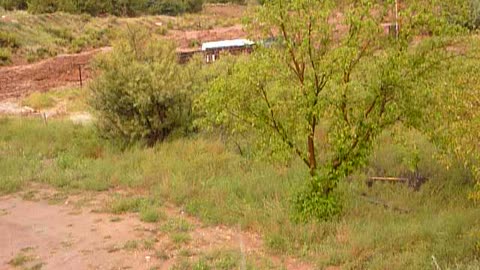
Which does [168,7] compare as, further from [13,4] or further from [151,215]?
[151,215]

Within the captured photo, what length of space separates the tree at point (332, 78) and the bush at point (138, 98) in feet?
16.6

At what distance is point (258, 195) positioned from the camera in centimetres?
921

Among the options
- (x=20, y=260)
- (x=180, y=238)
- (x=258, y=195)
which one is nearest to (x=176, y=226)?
(x=180, y=238)

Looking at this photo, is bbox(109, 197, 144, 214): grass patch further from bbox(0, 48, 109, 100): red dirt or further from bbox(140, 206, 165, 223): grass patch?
bbox(0, 48, 109, 100): red dirt

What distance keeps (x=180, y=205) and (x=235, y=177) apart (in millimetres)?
1262

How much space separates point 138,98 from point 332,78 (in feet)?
20.5

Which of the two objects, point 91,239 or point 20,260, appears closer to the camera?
point 20,260

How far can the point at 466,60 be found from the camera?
292 inches

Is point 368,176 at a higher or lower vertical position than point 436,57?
lower

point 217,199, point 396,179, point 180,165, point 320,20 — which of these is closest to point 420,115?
point 320,20

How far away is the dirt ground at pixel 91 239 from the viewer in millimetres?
7254

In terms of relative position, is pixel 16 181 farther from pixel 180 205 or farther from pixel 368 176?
pixel 368 176

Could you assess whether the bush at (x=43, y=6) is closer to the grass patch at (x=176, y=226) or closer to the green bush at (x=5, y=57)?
the green bush at (x=5, y=57)

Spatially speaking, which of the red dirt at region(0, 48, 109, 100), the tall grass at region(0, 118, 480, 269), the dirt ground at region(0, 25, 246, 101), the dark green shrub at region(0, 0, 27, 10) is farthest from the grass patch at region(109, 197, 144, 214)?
the dark green shrub at region(0, 0, 27, 10)
